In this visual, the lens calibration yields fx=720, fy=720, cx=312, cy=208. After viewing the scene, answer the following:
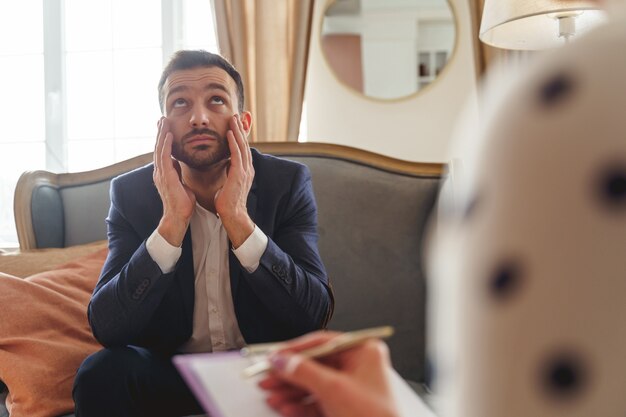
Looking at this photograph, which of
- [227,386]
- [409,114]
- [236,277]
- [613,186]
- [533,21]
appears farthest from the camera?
[409,114]

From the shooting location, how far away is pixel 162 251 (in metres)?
1.55

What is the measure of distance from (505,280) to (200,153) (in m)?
1.50

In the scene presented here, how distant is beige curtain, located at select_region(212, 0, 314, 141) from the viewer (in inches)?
124

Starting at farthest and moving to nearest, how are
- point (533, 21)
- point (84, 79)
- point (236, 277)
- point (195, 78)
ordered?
point (84, 79) → point (533, 21) → point (195, 78) → point (236, 277)

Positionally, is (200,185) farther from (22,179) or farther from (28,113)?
(28,113)

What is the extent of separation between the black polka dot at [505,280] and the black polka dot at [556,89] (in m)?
0.06

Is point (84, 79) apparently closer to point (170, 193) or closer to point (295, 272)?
point (170, 193)

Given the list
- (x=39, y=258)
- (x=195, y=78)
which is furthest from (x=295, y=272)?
(x=39, y=258)

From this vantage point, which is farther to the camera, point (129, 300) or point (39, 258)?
point (39, 258)

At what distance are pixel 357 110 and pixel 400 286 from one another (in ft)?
5.04

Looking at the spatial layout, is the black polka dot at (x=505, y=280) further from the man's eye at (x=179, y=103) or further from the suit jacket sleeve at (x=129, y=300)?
the man's eye at (x=179, y=103)

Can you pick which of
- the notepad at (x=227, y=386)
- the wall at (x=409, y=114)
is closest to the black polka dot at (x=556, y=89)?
the notepad at (x=227, y=386)

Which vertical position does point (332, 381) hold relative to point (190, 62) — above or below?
below

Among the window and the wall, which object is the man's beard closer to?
the wall
